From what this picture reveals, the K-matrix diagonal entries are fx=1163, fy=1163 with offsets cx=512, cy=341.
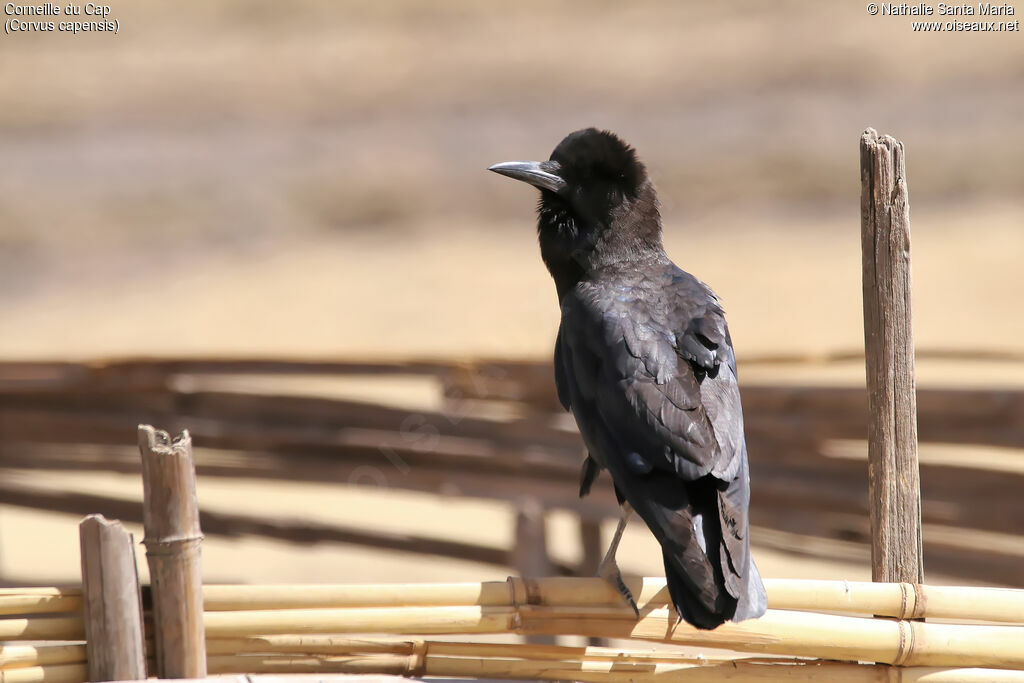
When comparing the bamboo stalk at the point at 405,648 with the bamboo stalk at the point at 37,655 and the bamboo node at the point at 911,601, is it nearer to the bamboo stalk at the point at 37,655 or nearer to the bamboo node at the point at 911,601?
the bamboo stalk at the point at 37,655

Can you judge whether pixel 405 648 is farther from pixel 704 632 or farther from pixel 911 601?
pixel 911 601

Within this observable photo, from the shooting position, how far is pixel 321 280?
1591 cm

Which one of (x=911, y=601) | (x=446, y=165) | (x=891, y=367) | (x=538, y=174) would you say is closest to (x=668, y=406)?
(x=891, y=367)

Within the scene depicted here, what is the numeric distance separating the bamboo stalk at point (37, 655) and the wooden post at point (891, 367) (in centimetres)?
174

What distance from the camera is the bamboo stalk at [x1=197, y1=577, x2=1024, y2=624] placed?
239cm

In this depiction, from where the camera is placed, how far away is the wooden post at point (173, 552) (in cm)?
217

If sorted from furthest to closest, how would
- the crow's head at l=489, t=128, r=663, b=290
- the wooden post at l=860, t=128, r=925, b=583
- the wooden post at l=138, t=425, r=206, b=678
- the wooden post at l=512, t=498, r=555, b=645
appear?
the wooden post at l=512, t=498, r=555, b=645 < the crow's head at l=489, t=128, r=663, b=290 < the wooden post at l=860, t=128, r=925, b=583 < the wooden post at l=138, t=425, r=206, b=678

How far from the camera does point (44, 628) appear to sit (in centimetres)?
228

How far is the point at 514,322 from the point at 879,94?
8.73 m

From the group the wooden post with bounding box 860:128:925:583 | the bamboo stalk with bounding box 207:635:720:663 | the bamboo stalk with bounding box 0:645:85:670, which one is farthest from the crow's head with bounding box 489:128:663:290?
the bamboo stalk with bounding box 0:645:85:670

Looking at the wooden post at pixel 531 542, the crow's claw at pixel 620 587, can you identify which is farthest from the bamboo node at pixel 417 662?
the wooden post at pixel 531 542

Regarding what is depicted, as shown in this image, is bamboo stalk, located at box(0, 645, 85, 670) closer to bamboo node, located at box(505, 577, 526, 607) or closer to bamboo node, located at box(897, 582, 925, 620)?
bamboo node, located at box(505, 577, 526, 607)

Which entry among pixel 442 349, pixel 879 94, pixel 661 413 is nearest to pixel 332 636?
pixel 661 413

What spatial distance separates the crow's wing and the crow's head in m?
0.16
